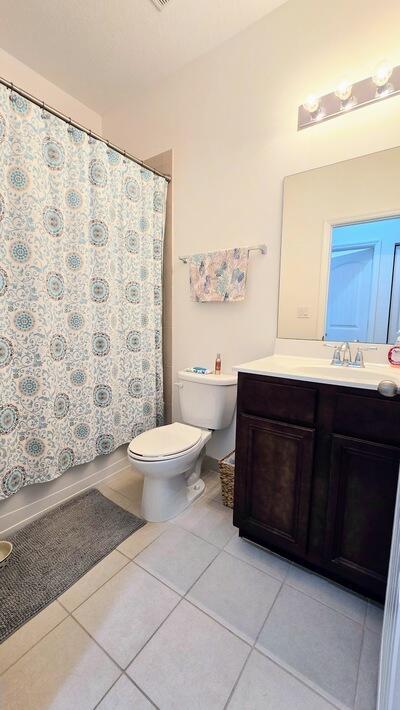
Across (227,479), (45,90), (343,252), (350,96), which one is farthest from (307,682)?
(45,90)

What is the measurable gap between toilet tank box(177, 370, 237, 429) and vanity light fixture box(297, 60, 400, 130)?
55.1 inches

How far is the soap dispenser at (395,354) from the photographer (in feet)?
4.21

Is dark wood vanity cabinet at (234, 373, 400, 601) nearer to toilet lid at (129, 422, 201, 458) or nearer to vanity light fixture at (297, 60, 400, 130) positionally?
toilet lid at (129, 422, 201, 458)

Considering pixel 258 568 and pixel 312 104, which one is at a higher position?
pixel 312 104

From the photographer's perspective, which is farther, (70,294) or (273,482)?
(70,294)

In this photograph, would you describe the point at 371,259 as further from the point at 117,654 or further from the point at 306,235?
the point at 117,654

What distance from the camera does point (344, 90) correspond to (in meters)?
1.32

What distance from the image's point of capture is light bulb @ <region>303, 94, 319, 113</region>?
1395mm

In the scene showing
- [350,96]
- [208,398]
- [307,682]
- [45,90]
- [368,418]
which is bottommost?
[307,682]

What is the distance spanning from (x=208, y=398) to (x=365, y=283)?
40.5 inches

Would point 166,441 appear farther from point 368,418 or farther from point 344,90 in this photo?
point 344,90

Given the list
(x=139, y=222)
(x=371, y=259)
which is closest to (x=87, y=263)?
(x=139, y=222)

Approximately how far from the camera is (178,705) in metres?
0.84

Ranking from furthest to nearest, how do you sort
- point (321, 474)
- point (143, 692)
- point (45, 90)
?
point (45, 90)
point (321, 474)
point (143, 692)
